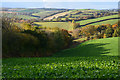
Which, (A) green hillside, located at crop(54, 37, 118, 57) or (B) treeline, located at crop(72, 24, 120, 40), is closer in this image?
(A) green hillside, located at crop(54, 37, 118, 57)

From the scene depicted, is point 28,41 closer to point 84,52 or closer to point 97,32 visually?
point 84,52

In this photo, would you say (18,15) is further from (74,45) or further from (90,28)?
(90,28)

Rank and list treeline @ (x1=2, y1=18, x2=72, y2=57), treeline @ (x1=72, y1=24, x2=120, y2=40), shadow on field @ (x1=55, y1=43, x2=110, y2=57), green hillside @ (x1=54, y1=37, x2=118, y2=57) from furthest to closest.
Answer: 1. treeline @ (x1=72, y1=24, x2=120, y2=40)
2. shadow on field @ (x1=55, y1=43, x2=110, y2=57)
3. green hillside @ (x1=54, y1=37, x2=118, y2=57)
4. treeline @ (x1=2, y1=18, x2=72, y2=57)

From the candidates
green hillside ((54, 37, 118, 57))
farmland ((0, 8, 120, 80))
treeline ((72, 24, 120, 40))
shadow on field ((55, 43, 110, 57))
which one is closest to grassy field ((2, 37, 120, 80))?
farmland ((0, 8, 120, 80))

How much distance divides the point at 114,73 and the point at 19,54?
1170 cm

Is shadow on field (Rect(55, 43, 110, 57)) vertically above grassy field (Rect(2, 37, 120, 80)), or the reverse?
grassy field (Rect(2, 37, 120, 80))

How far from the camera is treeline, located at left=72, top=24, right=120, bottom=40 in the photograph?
24.7 m

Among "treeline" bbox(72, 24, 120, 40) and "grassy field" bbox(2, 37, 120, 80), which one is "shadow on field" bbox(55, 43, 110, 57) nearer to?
"treeline" bbox(72, 24, 120, 40)

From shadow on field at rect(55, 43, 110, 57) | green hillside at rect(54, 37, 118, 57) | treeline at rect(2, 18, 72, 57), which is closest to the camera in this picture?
treeline at rect(2, 18, 72, 57)

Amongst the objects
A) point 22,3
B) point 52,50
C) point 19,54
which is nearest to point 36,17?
point 22,3

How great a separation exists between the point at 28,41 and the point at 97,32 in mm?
15296

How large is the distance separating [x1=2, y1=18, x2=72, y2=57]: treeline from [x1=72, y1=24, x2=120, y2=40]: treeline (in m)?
6.51

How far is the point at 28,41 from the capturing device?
15023 millimetres

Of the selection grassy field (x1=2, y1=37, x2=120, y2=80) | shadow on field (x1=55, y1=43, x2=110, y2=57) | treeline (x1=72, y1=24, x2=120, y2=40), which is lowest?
shadow on field (x1=55, y1=43, x2=110, y2=57)
